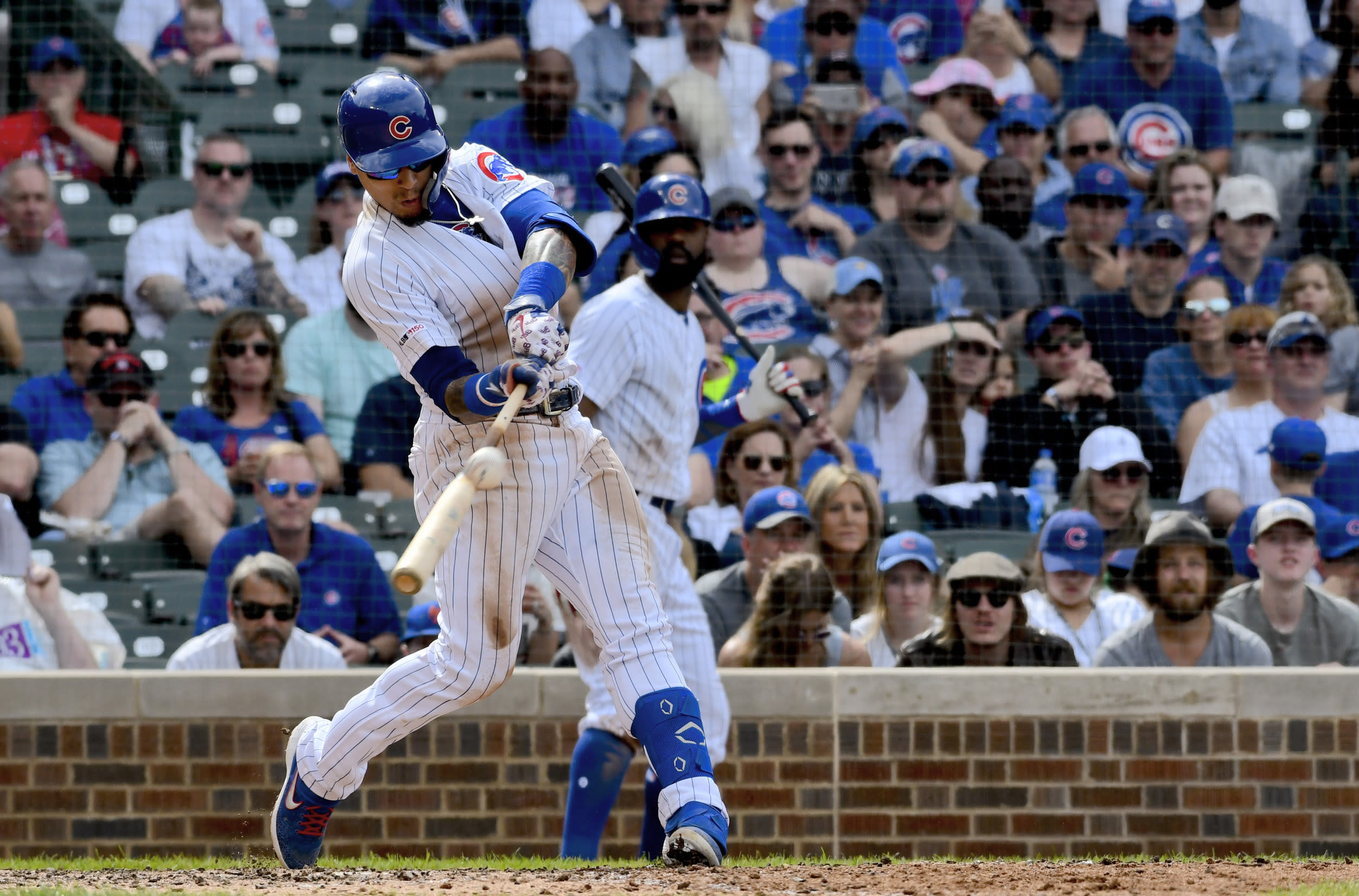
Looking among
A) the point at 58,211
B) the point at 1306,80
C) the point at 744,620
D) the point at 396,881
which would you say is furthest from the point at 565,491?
the point at 1306,80

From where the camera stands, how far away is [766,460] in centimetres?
709

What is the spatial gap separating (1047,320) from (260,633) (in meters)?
3.59

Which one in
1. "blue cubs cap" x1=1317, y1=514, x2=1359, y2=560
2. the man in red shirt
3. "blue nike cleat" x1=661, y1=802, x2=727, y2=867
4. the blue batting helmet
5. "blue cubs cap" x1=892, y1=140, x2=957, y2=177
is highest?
the man in red shirt

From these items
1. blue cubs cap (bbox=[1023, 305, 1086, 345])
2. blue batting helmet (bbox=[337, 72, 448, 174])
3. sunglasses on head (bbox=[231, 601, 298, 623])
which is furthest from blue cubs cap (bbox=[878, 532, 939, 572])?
blue batting helmet (bbox=[337, 72, 448, 174])

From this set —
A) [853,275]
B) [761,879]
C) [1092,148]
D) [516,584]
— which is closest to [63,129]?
[853,275]

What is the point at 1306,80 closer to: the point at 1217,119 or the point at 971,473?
the point at 1217,119

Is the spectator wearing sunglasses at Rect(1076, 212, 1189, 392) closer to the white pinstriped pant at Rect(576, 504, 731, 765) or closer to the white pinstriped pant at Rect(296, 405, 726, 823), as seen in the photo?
the white pinstriped pant at Rect(576, 504, 731, 765)

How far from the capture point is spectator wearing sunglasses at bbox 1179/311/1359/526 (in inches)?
283

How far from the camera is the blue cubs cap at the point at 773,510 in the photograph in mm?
6441

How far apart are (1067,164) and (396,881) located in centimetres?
585

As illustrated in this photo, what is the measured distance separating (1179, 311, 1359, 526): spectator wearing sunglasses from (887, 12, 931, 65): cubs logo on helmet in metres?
2.77

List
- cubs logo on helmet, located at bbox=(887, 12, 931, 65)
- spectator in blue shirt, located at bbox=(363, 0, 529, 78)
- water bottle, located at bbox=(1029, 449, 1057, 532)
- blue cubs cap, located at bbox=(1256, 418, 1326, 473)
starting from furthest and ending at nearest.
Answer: cubs logo on helmet, located at bbox=(887, 12, 931, 65) → spectator in blue shirt, located at bbox=(363, 0, 529, 78) → water bottle, located at bbox=(1029, 449, 1057, 532) → blue cubs cap, located at bbox=(1256, 418, 1326, 473)

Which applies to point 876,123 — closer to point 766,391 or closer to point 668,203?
point 766,391

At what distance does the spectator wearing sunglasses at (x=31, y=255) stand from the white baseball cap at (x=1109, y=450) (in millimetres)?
4471
